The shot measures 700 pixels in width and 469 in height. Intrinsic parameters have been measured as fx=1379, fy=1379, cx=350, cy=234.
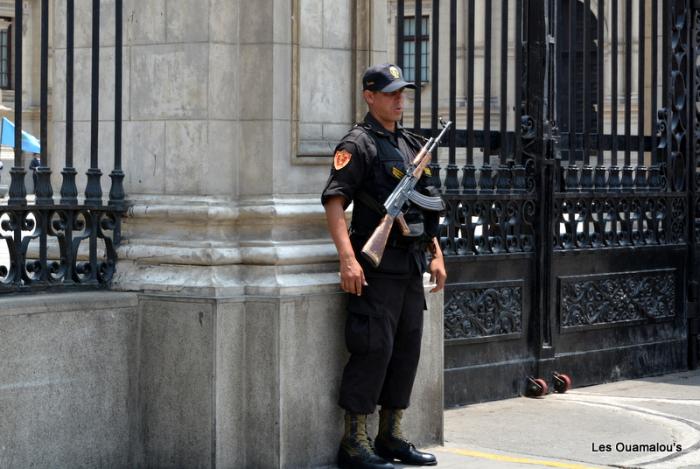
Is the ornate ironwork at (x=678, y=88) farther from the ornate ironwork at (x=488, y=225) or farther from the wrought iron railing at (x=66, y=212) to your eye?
the wrought iron railing at (x=66, y=212)

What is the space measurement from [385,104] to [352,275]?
1.00 metres

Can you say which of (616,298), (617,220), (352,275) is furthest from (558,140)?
(352,275)

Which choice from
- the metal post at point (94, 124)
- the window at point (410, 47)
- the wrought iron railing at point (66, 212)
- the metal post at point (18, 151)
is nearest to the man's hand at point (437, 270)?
the wrought iron railing at point (66, 212)

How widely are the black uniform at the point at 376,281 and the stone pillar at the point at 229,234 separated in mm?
220

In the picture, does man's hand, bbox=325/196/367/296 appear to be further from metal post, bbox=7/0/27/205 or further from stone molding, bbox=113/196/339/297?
metal post, bbox=7/0/27/205

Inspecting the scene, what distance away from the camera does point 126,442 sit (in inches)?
289

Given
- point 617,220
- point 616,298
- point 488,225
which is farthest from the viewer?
point 617,220

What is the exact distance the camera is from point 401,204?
7.19 m

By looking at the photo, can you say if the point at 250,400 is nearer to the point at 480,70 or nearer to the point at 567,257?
the point at 567,257

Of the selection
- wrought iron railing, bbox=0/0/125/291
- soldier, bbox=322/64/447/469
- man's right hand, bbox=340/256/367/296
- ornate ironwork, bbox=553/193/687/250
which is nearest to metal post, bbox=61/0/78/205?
wrought iron railing, bbox=0/0/125/291

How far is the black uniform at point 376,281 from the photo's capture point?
23.7 feet

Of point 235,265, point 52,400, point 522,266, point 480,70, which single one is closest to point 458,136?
point 522,266

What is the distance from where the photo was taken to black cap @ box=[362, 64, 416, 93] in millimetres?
7336

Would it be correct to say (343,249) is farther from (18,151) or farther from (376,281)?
(18,151)
